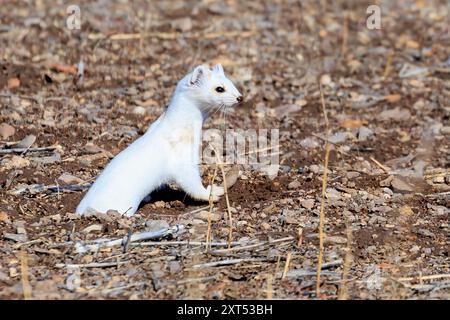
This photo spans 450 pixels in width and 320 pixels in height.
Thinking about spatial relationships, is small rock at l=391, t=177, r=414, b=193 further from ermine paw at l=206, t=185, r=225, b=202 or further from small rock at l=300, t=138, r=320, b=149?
ermine paw at l=206, t=185, r=225, b=202

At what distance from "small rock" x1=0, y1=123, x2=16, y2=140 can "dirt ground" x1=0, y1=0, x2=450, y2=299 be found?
0.04ft

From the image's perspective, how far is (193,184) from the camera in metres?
6.77

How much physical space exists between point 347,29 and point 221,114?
341cm

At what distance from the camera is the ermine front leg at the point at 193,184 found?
22.1 ft

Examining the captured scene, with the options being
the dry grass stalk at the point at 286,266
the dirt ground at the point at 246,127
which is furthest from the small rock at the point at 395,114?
the dry grass stalk at the point at 286,266

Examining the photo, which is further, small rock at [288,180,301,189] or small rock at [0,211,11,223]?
small rock at [288,180,301,189]

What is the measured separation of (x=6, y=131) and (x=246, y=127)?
2180mm

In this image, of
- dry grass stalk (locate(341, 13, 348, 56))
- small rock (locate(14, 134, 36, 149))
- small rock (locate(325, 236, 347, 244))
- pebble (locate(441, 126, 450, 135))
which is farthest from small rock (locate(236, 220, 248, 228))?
dry grass stalk (locate(341, 13, 348, 56))

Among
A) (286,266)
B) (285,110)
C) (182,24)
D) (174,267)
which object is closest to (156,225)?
(174,267)

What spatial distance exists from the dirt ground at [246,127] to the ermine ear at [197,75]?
87 cm

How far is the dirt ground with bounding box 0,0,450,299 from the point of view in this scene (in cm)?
559

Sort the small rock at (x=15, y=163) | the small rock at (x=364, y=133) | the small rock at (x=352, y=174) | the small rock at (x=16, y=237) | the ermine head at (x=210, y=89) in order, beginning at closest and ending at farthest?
1. the small rock at (x=16, y=237)
2. the ermine head at (x=210, y=89)
3. the small rock at (x=15, y=163)
4. the small rock at (x=352, y=174)
5. the small rock at (x=364, y=133)

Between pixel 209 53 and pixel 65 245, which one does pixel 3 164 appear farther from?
pixel 209 53

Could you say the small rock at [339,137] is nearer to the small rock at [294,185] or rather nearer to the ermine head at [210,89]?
the small rock at [294,185]
